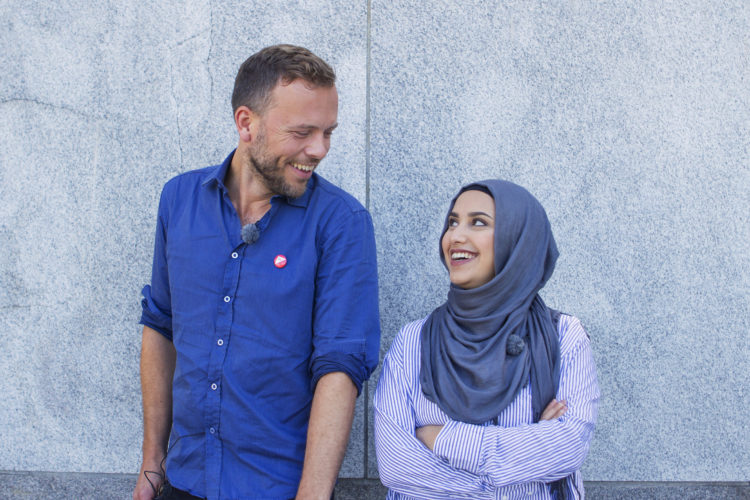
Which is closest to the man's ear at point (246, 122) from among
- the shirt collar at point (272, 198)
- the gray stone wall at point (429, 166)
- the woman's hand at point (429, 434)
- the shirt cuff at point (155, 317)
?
the shirt collar at point (272, 198)

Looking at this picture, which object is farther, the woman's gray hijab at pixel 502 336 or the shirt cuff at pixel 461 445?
the woman's gray hijab at pixel 502 336

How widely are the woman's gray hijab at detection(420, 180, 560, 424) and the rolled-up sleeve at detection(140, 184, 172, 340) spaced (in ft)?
3.02

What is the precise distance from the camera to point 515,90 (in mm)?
3070

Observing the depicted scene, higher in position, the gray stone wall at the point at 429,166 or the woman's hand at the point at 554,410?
the gray stone wall at the point at 429,166

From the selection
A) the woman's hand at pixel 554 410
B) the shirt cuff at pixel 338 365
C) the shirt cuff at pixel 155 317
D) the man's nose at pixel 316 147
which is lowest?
the woman's hand at pixel 554 410

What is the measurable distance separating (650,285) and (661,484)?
37.9 inches

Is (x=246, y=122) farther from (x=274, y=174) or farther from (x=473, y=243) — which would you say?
(x=473, y=243)

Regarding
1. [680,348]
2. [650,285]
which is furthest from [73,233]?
[680,348]

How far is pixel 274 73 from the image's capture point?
2107mm

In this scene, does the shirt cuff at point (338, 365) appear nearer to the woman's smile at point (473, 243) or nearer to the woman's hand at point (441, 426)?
the woman's hand at point (441, 426)

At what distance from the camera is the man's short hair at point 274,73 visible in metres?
2.07

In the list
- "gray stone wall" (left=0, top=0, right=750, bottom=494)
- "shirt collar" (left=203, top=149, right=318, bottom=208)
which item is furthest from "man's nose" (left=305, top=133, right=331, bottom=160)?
"gray stone wall" (left=0, top=0, right=750, bottom=494)

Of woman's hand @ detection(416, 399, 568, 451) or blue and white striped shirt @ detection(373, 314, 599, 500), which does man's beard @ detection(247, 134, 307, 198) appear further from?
woman's hand @ detection(416, 399, 568, 451)

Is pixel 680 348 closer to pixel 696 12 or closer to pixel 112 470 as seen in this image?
pixel 696 12
